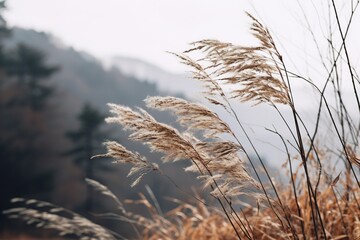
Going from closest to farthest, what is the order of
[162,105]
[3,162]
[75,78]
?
[162,105] → [3,162] → [75,78]

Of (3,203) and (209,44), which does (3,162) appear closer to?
(3,203)

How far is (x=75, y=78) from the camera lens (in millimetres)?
77750

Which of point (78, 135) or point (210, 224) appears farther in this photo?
point (78, 135)

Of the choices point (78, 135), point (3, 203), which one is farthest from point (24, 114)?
point (3, 203)

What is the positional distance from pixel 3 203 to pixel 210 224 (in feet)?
84.0

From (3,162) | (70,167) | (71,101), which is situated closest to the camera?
(3,162)

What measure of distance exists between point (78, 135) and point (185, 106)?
32.4 m

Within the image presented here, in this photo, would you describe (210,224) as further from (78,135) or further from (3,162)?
(78,135)

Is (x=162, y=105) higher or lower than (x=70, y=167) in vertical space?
higher

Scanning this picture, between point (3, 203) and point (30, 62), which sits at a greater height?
point (30, 62)

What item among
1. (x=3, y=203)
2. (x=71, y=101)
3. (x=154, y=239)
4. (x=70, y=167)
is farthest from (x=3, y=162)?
(x=71, y=101)

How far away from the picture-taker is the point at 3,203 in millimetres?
27875

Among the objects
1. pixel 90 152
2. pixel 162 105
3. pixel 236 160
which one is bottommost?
pixel 90 152

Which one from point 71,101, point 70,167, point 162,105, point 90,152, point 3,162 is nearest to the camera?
point 162,105
